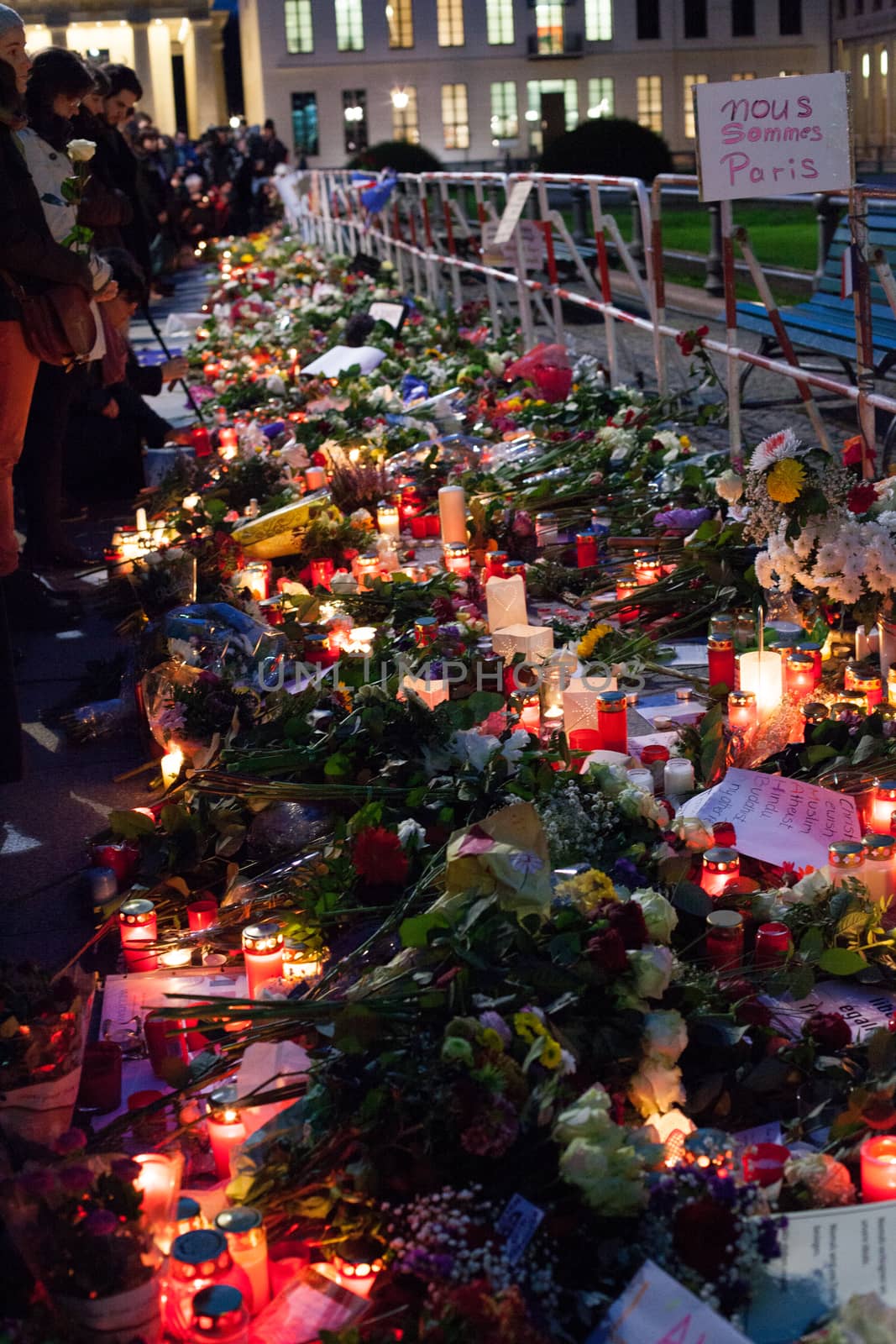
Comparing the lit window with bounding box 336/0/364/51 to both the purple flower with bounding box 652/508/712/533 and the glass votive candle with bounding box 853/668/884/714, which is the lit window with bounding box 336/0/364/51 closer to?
the purple flower with bounding box 652/508/712/533

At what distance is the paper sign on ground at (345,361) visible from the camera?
34.4ft

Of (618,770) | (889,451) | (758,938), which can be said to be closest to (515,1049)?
(758,938)

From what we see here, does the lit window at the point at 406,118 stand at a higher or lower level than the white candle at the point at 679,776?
higher

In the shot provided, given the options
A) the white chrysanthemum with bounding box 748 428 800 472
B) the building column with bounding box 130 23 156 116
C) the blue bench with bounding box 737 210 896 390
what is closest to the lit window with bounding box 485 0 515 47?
the building column with bounding box 130 23 156 116

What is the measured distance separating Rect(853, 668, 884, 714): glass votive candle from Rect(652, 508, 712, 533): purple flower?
62.5 inches

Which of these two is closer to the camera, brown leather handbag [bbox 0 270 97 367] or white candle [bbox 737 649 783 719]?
white candle [bbox 737 649 783 719]

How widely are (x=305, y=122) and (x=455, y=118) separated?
514 cm

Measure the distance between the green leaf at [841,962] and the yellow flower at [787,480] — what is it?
63.6 inches

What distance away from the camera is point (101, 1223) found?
212 centimetres

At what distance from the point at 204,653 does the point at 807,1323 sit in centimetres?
287

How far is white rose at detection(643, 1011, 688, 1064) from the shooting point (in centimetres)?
249

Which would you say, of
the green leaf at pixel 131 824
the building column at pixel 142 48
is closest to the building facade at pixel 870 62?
the building column at pixel 142 48

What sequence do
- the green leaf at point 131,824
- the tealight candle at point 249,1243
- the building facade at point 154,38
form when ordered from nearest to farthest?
the tealight candle at point 249,1243
the green leaf at point 131,824
the building facade at point 154,38

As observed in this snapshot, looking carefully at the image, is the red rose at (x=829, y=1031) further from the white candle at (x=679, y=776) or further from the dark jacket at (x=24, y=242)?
the dark jacket at (x=24, y=242)
